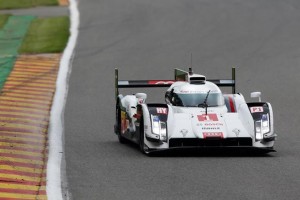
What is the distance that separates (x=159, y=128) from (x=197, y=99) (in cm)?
140

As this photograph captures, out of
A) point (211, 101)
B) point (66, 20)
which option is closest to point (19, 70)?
point (66, 20)

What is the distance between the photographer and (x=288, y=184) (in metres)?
14.0

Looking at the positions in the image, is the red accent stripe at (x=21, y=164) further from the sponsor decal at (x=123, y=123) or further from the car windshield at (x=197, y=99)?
the sponsor decal at (x=123, y=123)

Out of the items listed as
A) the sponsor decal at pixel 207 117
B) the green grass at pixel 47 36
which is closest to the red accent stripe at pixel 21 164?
the sponsor decal at pixel 207 117

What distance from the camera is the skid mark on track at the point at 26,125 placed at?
46.4ft

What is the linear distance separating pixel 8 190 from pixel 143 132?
475 centimetres

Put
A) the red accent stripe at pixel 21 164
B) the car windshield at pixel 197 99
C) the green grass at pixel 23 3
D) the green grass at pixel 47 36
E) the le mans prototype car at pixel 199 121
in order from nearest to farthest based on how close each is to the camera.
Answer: the red accent stripe at pixel 21 164 → the le mans prototype car at pixel 199 121 → the car windshield at pixel 197 99 → the green grass at pixel 47 36 → the green grass at pixel 23 3

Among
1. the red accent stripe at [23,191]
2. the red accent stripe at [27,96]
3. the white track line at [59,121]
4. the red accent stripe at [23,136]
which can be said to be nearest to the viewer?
the red accent stripe at [23,191]

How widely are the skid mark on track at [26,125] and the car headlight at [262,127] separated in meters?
3.44

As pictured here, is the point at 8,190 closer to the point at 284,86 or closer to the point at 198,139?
the point at 198,139

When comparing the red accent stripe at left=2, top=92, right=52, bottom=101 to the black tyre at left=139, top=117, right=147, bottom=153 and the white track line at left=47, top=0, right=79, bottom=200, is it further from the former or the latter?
the black tyre at left=139, top=117, right=147, bottom=153

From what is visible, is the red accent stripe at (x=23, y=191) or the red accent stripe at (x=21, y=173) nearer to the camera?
the red accent stripe at (x=23, y=191)

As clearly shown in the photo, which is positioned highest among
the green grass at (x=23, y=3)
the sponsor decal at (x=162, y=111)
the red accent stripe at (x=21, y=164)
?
the green grass at (x=23, y=3)

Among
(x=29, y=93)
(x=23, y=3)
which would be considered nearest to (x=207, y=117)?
(x=29, y=93)
